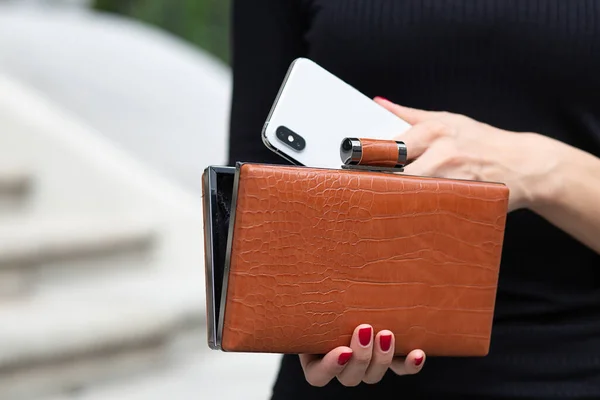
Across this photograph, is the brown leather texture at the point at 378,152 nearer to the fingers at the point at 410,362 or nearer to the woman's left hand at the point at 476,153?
the woman's left hand at the point at 476,153

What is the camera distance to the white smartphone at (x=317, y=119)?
2.81ft

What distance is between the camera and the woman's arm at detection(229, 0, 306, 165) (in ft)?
3.49

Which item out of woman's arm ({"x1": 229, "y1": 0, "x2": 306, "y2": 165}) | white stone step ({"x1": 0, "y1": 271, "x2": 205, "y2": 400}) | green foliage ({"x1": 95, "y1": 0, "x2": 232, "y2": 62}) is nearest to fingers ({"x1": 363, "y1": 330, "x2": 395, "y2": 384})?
woman's arm ({"x1": 229, "y1": 0, "x2": 306, "y2": 165})

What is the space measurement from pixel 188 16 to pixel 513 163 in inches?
170

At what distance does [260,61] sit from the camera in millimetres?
1075

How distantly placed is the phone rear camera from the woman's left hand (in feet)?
0.32

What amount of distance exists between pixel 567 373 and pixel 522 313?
0.08m

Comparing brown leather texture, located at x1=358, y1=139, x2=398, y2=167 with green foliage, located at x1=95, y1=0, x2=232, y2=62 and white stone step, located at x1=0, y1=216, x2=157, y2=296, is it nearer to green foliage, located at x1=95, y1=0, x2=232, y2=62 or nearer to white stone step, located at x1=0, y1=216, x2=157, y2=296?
white stone step, located at x1=0, y1=216, x2=157, y2=296

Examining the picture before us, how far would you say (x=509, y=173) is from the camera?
2.82ft

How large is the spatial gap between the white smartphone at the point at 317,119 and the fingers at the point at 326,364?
196mm

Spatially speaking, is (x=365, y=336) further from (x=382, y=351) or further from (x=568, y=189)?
(x=568, y=189)

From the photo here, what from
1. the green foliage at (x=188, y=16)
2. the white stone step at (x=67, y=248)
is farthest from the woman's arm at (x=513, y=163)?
the green foliage at (x=188, y=16)

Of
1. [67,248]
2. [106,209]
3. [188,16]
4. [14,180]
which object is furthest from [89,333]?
[188,16]

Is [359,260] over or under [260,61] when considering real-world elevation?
under
